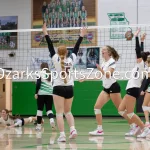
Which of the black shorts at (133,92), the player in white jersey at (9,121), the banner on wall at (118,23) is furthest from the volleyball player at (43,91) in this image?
the banner on wall at (118,23)

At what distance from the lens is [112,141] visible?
7492 mm

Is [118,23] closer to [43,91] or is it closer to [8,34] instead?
[8,34]

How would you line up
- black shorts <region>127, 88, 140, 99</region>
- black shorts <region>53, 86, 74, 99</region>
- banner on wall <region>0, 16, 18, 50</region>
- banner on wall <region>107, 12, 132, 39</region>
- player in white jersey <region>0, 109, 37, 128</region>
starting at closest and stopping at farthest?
black shorts <region>53, 86, 74, 99</region>, black shorts <region>127, 88, 140, 99</region>, player in white jersey <region>0, 109, 37, 128</region>, banner on wall <region>107, 12, 132, 39</region>, banner on wall <region>0, 16, 18, 50</region>

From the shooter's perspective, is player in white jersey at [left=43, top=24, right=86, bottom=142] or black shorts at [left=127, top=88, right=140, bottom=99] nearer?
player in white jersey at [left=43, top=24, right=86, bottom=142]

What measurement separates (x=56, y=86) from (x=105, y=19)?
10259 millimetres

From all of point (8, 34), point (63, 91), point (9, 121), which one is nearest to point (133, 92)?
point (63, 91)

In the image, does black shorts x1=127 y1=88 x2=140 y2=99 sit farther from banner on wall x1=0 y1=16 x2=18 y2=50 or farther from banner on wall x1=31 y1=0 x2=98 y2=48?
banner on wall x1=0 y1=16 x2=18 y2=50

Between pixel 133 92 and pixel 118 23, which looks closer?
pixel 133 92

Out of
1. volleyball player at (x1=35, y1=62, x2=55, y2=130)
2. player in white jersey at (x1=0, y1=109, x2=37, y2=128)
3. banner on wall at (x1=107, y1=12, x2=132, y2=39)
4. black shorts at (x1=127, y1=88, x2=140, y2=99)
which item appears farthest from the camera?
banner on wall at (x1=107, y1=12, x2=132, y2=39)

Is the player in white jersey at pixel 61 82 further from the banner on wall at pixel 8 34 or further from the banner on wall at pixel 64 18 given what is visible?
the banner on wall at pixel 8 34

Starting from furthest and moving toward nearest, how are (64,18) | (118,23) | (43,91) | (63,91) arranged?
(64,18)
(118,23)
(43,91)
(63,91)

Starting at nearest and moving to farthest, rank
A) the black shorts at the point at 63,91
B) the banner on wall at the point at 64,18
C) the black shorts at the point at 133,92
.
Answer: the black shorts at the point at 63,91, the black shorts at the point at 133,92, the banner on wall at the point at 64,18

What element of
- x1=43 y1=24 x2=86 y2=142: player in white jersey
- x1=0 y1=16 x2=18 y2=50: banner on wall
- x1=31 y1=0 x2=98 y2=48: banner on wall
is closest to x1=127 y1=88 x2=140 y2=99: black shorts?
x1=43 y1=24 x2=86 y2=142: player in white jersey

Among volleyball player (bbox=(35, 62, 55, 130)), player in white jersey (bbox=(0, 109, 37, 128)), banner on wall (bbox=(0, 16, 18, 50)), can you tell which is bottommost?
player in white jersey (bbox=(0, 109, 37, 128))
